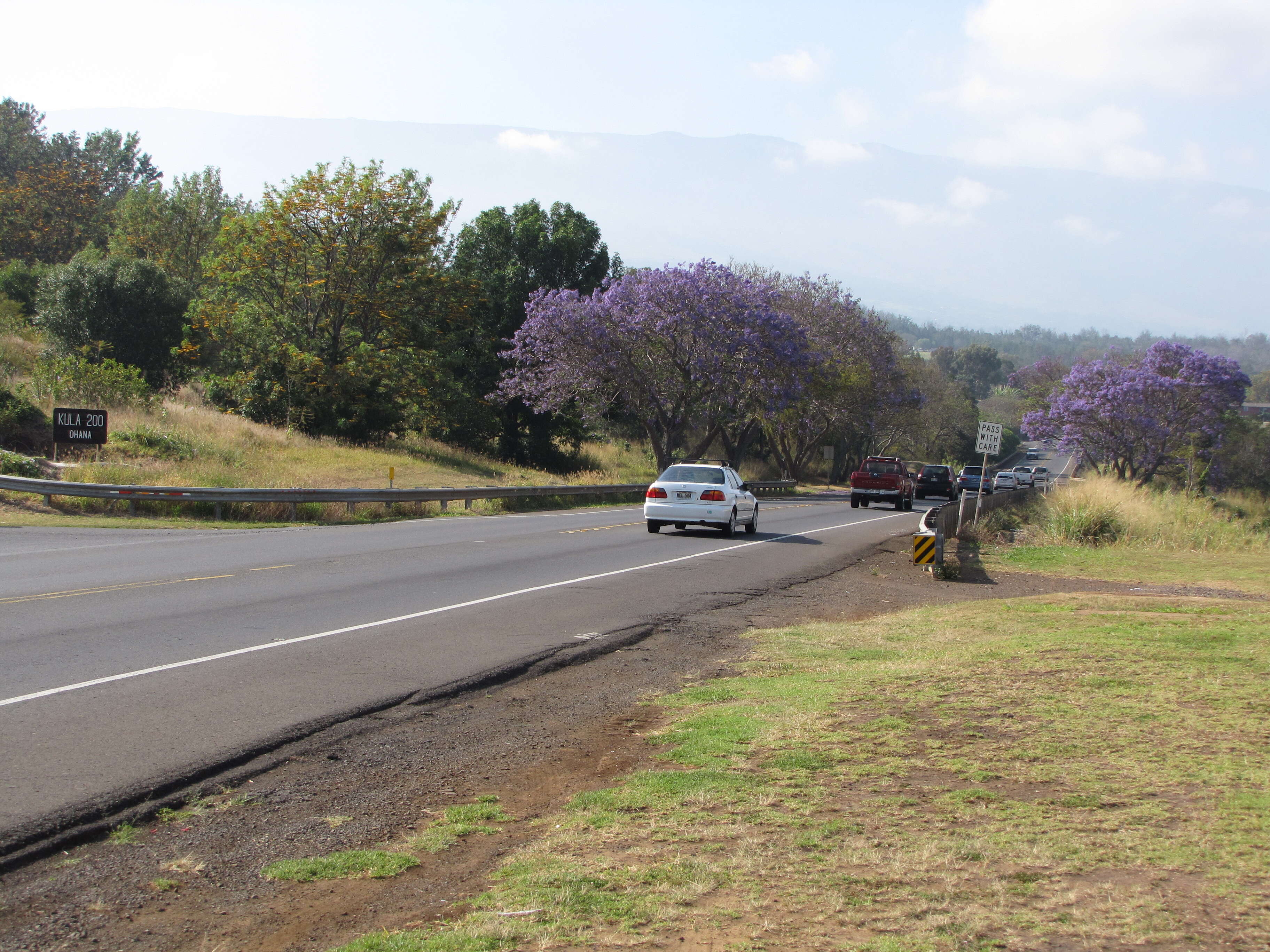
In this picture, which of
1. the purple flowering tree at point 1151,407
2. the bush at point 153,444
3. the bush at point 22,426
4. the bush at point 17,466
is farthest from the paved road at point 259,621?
the purple flowering tree at point 1151,407

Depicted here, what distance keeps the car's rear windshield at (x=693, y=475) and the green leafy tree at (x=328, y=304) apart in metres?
23.5

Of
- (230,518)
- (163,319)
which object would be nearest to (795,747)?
(230,518)

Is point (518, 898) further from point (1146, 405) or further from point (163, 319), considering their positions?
point (1146, 405)

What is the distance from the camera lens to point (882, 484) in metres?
39.1

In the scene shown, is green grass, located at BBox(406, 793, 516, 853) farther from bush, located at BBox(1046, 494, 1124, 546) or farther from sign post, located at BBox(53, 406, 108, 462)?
bush, located at BBox(1046, 494, 1124, 546)

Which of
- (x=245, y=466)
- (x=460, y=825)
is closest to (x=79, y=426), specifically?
(x=245, y=466)

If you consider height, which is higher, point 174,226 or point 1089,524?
point 174,226

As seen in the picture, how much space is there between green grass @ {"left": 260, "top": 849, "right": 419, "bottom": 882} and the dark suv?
4696cm

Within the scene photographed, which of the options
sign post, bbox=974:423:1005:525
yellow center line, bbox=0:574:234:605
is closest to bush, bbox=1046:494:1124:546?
sign post, bbox=974:423:1005:525

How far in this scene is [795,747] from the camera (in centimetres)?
639

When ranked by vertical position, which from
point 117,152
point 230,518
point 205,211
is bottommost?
point 230,518

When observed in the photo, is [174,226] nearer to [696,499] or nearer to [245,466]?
[245,466]

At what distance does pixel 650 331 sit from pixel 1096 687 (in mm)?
39326

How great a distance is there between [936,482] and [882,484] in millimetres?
11278
